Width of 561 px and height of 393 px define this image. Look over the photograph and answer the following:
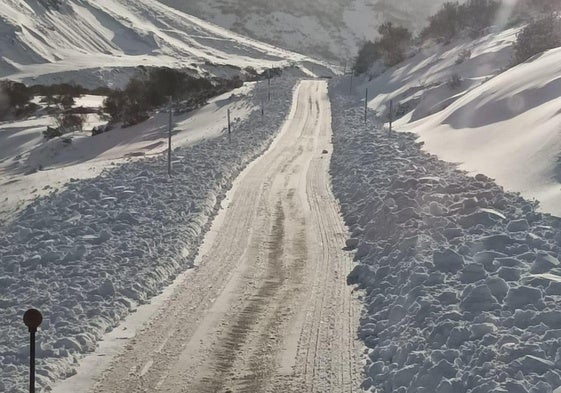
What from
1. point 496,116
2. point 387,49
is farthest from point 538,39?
point 387,49

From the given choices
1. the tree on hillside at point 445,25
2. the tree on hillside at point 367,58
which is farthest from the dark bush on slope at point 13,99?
the tree on hillside at point 445,25

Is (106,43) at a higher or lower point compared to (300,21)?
lower

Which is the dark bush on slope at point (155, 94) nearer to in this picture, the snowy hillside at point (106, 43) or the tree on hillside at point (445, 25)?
the tree on hillside at point (445, 25)

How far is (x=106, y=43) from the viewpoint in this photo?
11044cm

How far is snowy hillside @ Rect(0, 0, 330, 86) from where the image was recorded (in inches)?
3457

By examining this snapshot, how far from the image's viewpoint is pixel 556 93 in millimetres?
20031

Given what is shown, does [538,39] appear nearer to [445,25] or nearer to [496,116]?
[496,116]

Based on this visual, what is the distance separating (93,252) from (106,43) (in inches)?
4165

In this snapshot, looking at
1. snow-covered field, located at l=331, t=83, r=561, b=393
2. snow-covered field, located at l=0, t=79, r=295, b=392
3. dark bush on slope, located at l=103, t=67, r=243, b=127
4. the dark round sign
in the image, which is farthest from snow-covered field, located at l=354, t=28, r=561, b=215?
dark bush on slope, located at l=103, t=67, r=243, b=127

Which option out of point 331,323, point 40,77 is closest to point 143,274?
point 331,323

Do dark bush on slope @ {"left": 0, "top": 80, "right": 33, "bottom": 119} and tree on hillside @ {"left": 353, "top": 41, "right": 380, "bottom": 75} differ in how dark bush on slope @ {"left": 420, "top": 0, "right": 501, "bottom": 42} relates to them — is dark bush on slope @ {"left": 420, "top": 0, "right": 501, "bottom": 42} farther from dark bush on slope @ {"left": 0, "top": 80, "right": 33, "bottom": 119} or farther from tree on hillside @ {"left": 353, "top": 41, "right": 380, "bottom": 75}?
dark bush on slope @ {"left": 0, "top": 80, "right": 33, "bottom": 119}

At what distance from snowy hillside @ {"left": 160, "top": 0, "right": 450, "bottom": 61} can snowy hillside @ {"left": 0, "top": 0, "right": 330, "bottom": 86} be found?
99.6 feet

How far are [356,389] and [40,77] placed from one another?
83.0 metres

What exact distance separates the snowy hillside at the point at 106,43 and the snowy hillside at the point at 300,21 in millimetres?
30354
